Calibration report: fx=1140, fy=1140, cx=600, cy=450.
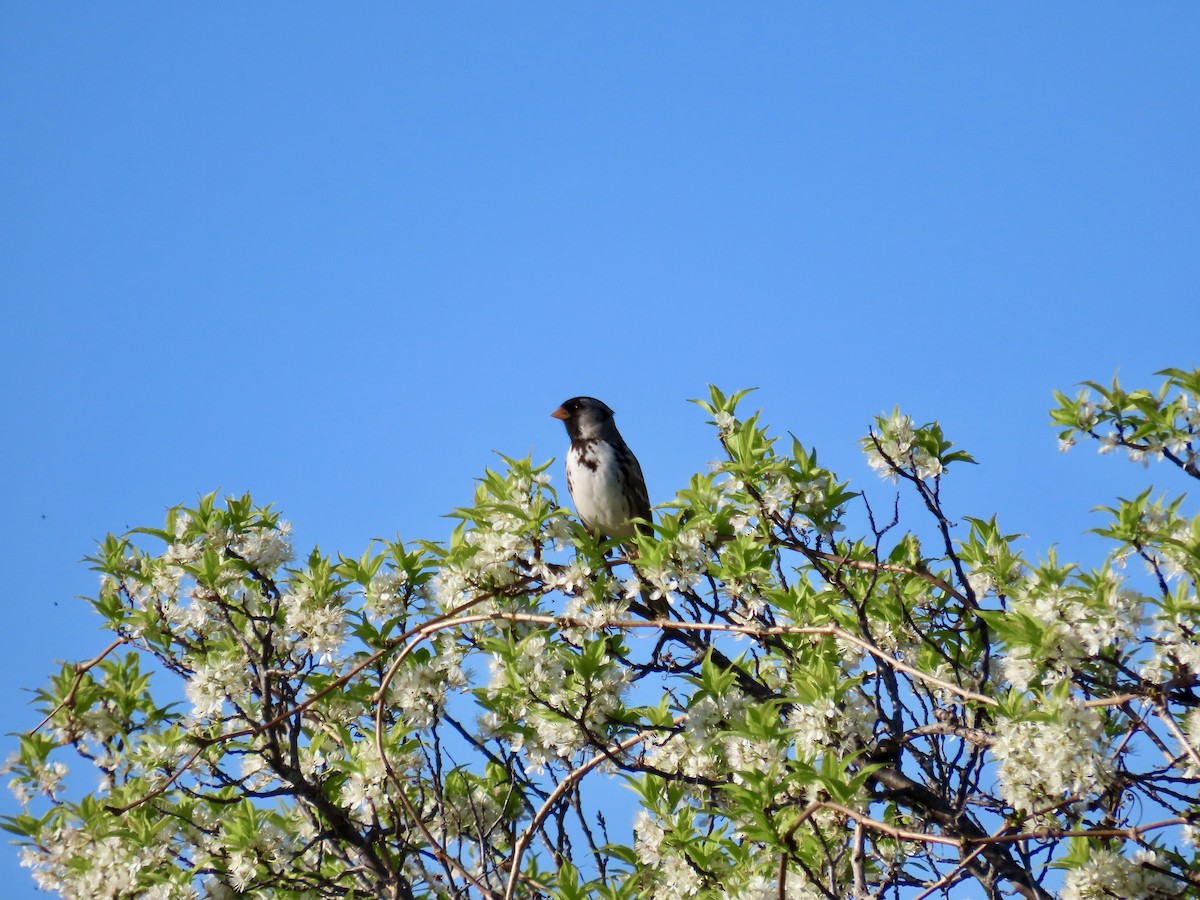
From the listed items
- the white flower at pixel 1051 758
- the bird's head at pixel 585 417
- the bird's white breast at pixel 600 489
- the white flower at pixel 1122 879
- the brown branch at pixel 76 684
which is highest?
the bird's head at pixel 585 417

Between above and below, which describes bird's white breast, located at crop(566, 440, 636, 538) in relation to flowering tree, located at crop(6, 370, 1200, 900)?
above

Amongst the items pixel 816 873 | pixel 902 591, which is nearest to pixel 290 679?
pixel 816 873

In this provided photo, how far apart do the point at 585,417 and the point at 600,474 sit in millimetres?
553

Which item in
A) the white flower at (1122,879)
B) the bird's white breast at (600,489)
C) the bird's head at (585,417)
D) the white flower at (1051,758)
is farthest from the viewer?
the bird's head at (585,417)

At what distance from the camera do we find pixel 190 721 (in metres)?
5.14

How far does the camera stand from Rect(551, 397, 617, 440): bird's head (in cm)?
738

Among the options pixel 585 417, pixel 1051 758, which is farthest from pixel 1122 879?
pixel 585 417

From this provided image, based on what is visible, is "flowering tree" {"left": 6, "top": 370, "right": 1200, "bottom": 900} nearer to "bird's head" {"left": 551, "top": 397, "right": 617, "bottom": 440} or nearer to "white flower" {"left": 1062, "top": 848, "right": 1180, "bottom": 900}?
"white flower" {"left": 1062, "top": 848, "right": 1180, "bottom": 900}

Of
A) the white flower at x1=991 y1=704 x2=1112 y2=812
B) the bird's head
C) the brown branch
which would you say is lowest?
the white flower at x1=991 y1=704 x2=1112 y2=812

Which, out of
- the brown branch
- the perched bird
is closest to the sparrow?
the perched bird

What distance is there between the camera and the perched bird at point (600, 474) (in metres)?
7.03

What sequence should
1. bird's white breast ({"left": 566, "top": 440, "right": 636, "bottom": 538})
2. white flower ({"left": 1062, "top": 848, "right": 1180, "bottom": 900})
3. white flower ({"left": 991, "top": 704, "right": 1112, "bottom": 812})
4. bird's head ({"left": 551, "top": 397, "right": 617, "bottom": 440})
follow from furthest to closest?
bird's head ({"left": 551, "top": 397, "right": 617, "bottom": 440})
bird's white breast ({"left": 566, "top": 440, "right": 636, "bottom": 538})
white flower ({"left": 1062, "top": 848, "right": 1180, "bottom": 900})
white flower ({"left": 991, "top": 704, "right": 1112, "bottom": 812})

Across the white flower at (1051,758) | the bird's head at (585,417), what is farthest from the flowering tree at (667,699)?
the bird's head at (585,417)

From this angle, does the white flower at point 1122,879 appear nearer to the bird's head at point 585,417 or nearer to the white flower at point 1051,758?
the white flower at point 1051,758
